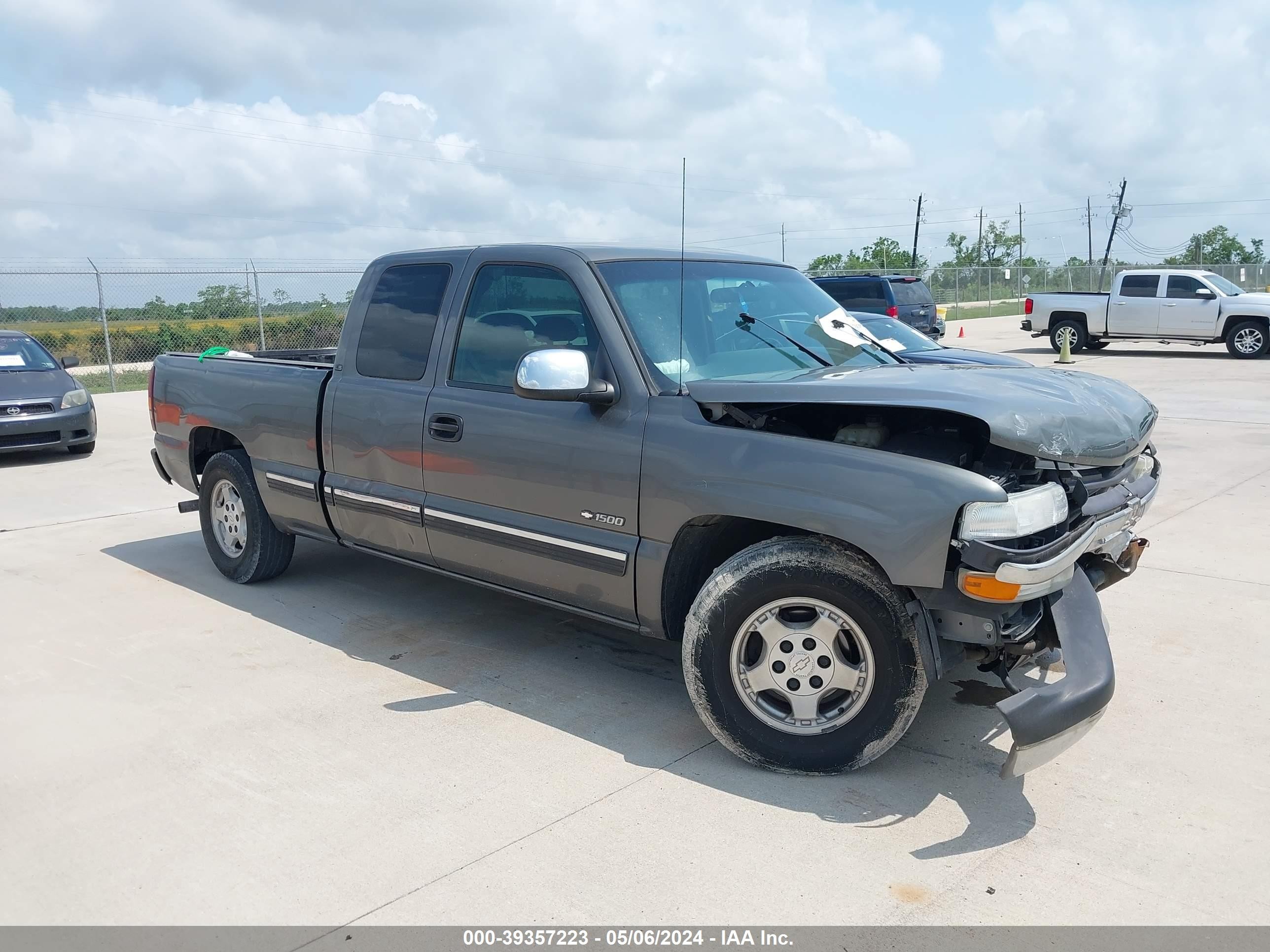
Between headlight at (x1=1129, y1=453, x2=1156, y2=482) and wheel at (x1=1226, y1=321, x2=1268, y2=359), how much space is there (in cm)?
1975

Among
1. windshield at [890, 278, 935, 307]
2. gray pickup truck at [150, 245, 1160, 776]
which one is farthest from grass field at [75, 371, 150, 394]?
gray pickup truck at [150, 245, 1160, 776]

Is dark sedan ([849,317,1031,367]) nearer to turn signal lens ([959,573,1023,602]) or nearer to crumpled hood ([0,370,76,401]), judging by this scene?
turn signal lens ([959,573,1023,602])

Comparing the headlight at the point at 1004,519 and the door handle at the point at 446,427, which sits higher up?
the door handle at the point at 446,427

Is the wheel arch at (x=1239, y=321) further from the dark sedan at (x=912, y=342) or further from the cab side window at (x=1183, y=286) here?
the dark sedan at (x=912, y=342)

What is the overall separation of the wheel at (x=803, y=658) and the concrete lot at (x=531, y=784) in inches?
6.5

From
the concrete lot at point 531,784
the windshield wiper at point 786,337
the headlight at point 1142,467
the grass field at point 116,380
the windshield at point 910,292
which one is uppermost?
the windshield at point 910,292

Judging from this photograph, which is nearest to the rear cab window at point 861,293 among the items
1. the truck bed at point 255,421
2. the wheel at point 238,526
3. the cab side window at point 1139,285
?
the cab side window at point 1139,285

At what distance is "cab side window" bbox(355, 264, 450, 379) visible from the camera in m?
5.04

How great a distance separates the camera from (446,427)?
4805mm

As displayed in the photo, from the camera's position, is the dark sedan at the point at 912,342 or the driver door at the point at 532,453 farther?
the dark sedan at the point at 912,342

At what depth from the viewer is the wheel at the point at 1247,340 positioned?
21375 millimetres

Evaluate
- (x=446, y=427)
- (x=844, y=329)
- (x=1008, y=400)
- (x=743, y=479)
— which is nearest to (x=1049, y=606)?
(x=1008, y=400)

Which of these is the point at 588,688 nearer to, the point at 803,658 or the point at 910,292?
the point at 803,658

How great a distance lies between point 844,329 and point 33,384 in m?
9.94
